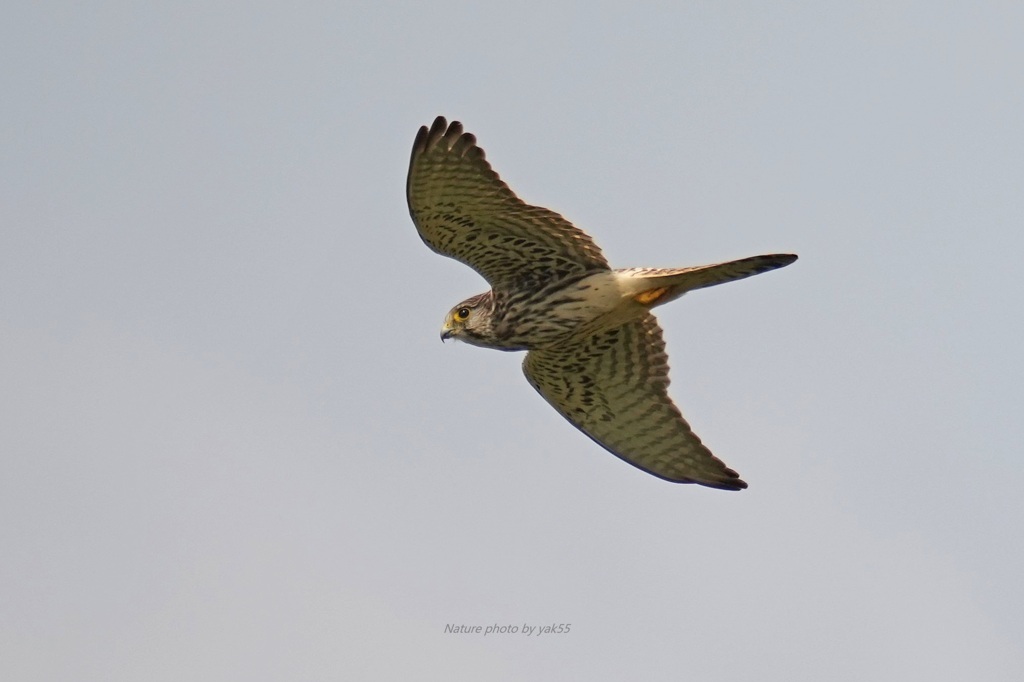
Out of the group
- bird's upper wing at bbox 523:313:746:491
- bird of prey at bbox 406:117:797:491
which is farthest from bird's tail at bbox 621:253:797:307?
bird's upper wing at bbox 523:313:746:491

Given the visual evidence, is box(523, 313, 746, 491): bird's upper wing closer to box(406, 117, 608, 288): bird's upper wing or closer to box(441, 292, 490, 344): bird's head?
box(441, 292, 490, 344): bird's head

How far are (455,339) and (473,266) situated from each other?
0.61m

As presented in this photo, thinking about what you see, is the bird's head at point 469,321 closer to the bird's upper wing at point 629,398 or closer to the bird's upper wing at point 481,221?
the bird's upper wing at point 481,221

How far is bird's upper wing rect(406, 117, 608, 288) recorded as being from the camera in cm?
1052

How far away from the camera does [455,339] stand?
11.5 m

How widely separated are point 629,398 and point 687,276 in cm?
192

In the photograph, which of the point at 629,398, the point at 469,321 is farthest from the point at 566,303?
the point at 629,398

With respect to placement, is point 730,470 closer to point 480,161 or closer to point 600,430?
point 600,430

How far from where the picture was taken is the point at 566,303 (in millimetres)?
11102

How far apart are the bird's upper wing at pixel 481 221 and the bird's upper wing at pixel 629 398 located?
1.00 m

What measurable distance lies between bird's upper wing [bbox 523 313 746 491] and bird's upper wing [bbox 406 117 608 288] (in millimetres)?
999

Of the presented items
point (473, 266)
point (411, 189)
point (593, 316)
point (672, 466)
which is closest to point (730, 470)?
point (672, 466)

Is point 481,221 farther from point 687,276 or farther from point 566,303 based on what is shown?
point 687,276

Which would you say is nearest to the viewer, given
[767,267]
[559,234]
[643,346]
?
[767,267]
